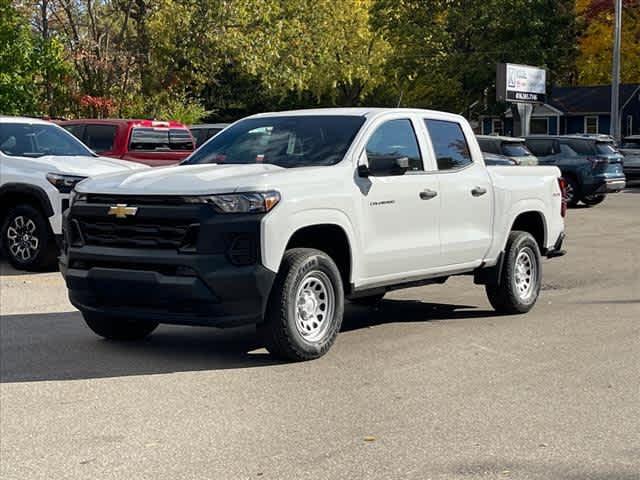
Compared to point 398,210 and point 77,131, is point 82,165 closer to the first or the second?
point 77,131

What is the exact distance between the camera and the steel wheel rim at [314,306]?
806cm

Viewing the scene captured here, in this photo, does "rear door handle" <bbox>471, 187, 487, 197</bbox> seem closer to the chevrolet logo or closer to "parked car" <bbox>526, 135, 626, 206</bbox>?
the chevrolet logo

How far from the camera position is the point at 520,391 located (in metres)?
7.18

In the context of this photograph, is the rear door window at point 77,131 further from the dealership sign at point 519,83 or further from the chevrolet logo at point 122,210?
the dealership sign at point 519,83

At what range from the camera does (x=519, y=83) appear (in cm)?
4297

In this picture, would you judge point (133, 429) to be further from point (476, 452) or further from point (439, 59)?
point (439, 59)

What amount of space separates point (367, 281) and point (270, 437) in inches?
108

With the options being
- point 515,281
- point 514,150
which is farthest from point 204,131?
point 515,281

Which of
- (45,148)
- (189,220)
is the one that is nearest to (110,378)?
(189,220)

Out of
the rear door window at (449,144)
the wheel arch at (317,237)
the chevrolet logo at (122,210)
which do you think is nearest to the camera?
the wheel arch at (317,237)

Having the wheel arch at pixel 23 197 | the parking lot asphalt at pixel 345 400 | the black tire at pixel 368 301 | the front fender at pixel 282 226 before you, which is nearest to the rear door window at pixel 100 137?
the wheel arch at pixel 23 197

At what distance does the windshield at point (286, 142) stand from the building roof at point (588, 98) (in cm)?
5803

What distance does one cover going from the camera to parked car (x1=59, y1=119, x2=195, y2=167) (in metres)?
17.7

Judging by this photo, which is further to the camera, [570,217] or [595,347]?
[570,217]
